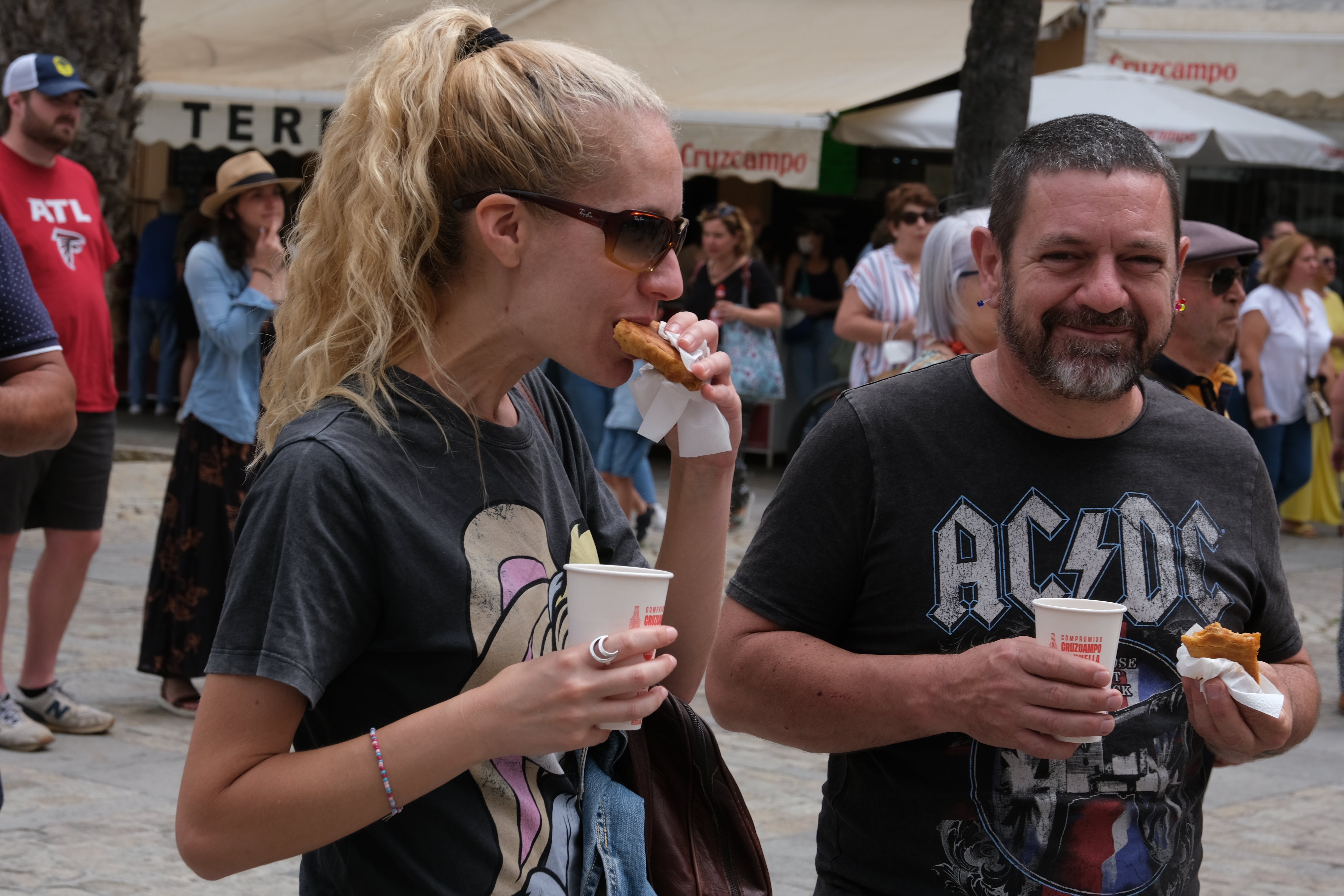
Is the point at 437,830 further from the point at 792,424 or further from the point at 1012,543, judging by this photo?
the point at 792,424

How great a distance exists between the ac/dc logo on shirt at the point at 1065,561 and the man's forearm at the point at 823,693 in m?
0.15

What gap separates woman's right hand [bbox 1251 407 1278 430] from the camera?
10.0m

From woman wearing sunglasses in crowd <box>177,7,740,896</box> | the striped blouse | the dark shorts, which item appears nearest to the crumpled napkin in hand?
woman wearing sunglasses in crowd <box>177,7,740,896</box>

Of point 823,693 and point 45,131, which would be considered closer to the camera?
point 823,693

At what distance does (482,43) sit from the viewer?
77.0 inches

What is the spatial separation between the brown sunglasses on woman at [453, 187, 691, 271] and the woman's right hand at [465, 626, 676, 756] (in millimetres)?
507

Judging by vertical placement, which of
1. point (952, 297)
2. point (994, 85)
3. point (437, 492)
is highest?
point (994, 85)

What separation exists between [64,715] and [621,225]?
423cm

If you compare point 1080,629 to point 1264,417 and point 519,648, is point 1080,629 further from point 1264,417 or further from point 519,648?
point 1264,417

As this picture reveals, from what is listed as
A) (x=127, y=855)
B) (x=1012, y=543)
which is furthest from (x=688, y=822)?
Answer: (x=127, y=855)

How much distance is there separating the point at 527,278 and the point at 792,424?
9.81 m

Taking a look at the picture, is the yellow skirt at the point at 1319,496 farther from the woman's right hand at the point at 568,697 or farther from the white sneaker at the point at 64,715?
the woman's right hand at the point at 568,697

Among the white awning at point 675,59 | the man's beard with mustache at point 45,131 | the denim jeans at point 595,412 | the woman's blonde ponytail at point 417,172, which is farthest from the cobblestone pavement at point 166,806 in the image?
the white awning at point 675,59

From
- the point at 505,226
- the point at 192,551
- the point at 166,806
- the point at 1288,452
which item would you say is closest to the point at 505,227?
the point at 505,226
